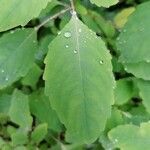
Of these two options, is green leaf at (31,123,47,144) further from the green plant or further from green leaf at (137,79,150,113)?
green leaf at (137,79,150,113)

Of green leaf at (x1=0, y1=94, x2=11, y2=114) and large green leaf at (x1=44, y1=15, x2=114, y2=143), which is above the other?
large green leaf at (x1=44, y1=15, x2=114, y2=143)

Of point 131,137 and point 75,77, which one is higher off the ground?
point 75,77

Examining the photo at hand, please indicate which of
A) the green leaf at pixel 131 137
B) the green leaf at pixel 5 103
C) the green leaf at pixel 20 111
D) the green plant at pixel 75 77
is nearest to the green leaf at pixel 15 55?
the green plant at pixel 75 77

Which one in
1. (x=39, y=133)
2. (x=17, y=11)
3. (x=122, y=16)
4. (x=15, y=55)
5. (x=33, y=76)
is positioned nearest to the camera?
(x=17, y=11)

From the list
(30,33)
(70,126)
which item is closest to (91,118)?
(70,126)

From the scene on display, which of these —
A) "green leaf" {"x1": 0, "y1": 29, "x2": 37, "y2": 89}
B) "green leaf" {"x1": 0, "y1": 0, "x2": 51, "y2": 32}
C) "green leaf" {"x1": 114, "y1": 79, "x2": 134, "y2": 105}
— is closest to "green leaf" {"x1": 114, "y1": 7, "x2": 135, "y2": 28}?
"green leaf" {"x1": 114, "y1": 79, "x2": 134, "y2": 105}

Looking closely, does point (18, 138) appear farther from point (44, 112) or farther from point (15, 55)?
point (15, 55)

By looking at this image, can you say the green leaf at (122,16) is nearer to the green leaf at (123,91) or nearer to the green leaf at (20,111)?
the green leaf at (123,91)

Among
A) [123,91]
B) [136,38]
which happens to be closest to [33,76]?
[123,91]
